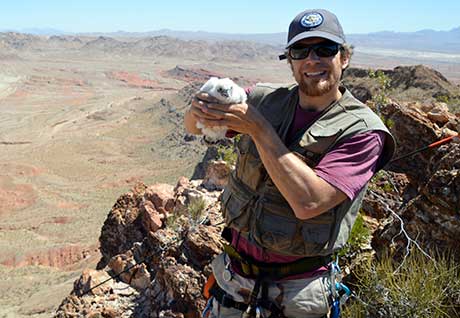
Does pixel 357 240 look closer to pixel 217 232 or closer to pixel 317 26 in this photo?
pixel 217 232

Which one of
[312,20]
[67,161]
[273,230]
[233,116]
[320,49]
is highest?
[312,20]

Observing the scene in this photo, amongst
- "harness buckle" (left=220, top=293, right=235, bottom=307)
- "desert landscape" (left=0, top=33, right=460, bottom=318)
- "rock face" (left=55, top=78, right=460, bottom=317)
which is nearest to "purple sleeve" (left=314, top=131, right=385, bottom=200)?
"harness buckle" (left=220, top=293, right=235, bottom=307)

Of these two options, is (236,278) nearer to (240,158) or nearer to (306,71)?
(240,158)

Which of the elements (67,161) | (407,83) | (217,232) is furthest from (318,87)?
(67,161)

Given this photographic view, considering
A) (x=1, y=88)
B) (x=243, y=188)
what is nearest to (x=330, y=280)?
(x=243, y=188)

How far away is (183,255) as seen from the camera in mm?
4863

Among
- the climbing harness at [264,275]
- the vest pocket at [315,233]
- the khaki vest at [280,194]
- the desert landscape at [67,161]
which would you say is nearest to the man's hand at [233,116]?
the khaki vest at [280,194]

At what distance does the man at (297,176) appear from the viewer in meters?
1.92

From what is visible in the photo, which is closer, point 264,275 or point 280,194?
point 280,194

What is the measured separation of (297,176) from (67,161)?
91.5 ft

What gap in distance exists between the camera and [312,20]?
6.85 ft

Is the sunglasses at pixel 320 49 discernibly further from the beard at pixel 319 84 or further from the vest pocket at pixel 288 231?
the vest pocket at pixel 288 231

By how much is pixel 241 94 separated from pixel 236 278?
98cm

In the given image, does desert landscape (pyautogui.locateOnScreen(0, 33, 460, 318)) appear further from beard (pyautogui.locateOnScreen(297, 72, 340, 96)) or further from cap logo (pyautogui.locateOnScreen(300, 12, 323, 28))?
cap logo (pyautogui.locateOnScreen(300, 12, 323, 28))
